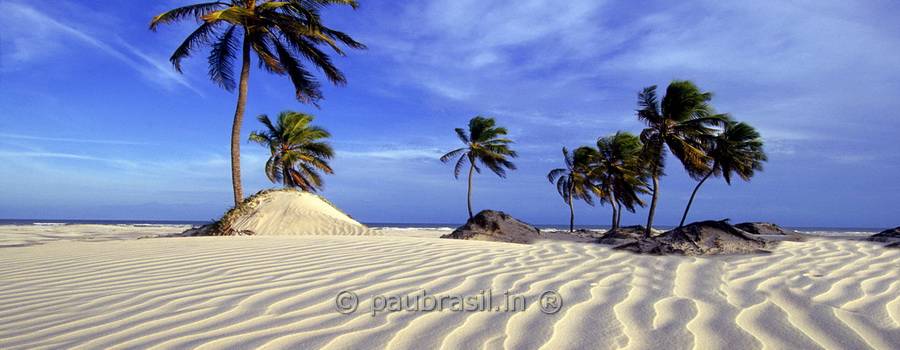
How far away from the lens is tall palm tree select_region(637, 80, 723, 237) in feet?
60.1

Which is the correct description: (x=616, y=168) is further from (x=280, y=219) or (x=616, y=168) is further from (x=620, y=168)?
(x=280, y=219)

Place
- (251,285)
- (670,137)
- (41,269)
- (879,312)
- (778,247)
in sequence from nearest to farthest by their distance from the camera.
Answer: (879,312), (251,285), (41,269), (778,247), (670,137)

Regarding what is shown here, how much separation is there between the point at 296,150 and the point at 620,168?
17415 mm

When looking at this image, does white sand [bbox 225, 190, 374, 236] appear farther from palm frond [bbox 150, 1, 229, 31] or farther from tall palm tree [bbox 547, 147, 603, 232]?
tall palm tree [bbox 547, 147, 603, 232]

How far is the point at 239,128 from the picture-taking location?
1311cm

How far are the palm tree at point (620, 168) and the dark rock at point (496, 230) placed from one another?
17369mm

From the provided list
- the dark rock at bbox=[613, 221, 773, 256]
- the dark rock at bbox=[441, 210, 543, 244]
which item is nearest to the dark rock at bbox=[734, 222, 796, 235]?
the dark rock at bbox=[441, 210, 543, 244]

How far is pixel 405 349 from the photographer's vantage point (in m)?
1.94

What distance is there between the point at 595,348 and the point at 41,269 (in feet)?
15.7

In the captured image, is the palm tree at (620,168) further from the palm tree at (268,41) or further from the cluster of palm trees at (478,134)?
the palm tree at (268,41)

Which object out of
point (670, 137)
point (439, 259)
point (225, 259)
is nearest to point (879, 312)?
point (439, 259)

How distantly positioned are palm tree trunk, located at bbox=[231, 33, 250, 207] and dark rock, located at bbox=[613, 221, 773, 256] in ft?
33.5

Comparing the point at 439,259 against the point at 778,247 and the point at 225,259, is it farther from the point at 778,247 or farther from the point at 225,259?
the point at 778,247

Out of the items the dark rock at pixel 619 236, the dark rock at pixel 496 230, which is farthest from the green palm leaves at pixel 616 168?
the dark rock at pixel 496 230
